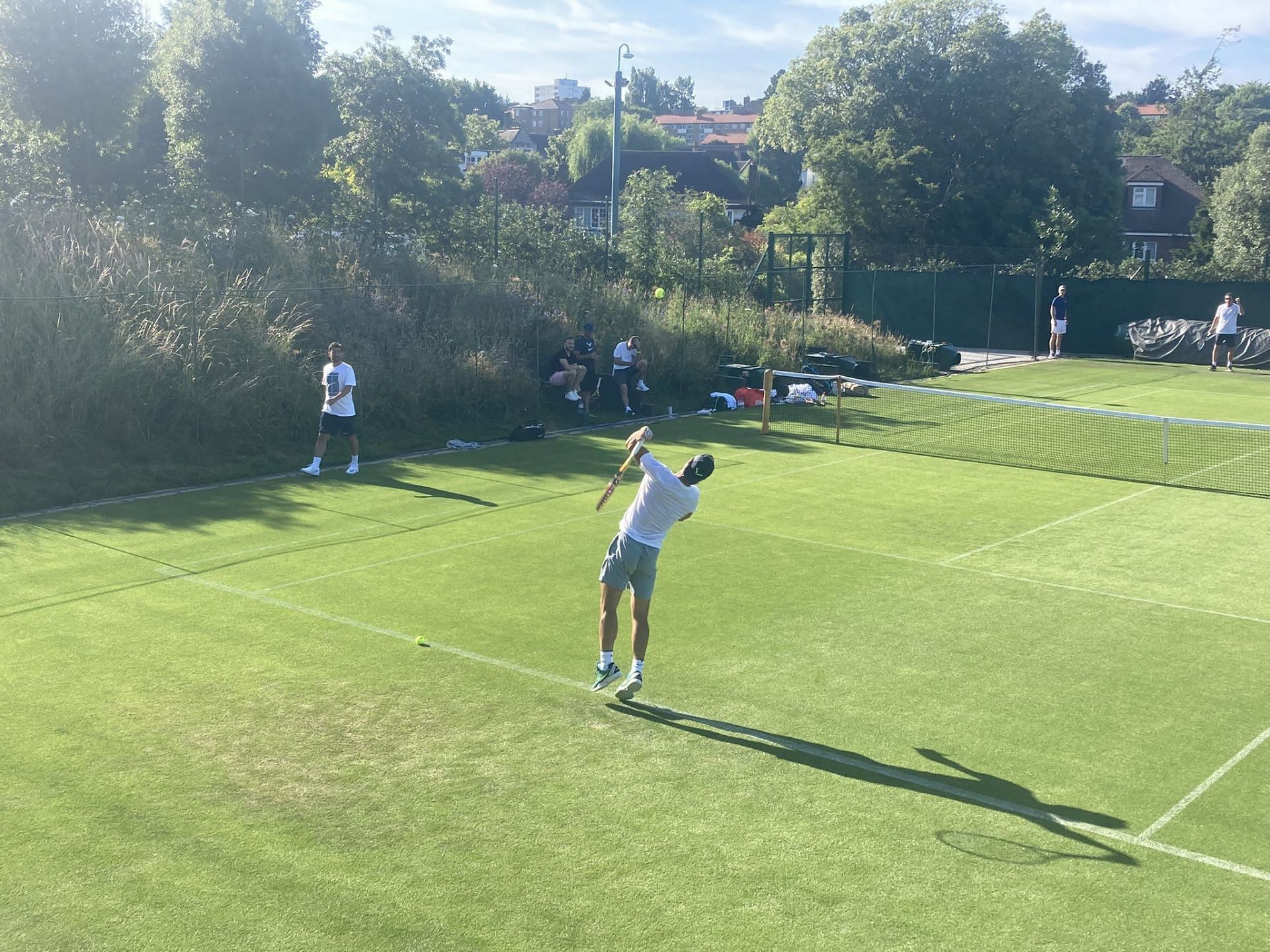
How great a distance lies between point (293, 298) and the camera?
70.5 feet

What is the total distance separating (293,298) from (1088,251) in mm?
37280

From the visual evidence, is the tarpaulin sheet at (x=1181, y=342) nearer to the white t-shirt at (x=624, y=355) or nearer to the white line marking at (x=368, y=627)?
the white t-shirt at (x=624, y=355)

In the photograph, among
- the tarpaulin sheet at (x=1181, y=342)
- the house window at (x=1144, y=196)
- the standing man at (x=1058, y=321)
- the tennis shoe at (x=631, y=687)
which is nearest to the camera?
the tennis shoe at (x=631, y=687)

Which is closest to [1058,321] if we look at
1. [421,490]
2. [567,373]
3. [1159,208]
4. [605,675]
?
[567,373]

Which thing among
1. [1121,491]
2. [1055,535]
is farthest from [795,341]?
[1055,535]

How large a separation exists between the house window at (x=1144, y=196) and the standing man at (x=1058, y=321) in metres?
35.1

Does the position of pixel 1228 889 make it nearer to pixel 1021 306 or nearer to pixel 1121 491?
pixel 1121 491

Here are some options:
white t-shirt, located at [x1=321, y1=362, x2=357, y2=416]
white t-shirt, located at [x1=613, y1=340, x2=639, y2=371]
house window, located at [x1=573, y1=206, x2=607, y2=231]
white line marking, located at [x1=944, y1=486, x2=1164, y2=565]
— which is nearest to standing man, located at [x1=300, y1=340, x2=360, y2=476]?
white t-shirt, located at [x1=321, y1=362, x2=357, y2=416]

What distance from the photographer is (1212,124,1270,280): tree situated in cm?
4888

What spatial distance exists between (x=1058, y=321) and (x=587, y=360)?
2010 cm

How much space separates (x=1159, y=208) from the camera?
69750mm

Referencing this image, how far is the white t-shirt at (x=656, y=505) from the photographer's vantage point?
9.19 m

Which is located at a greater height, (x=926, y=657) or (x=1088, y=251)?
(x=1088, y=251)

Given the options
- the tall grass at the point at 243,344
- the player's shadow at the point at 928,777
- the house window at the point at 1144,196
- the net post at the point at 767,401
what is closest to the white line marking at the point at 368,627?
the player's shadow at the point at 928,777
